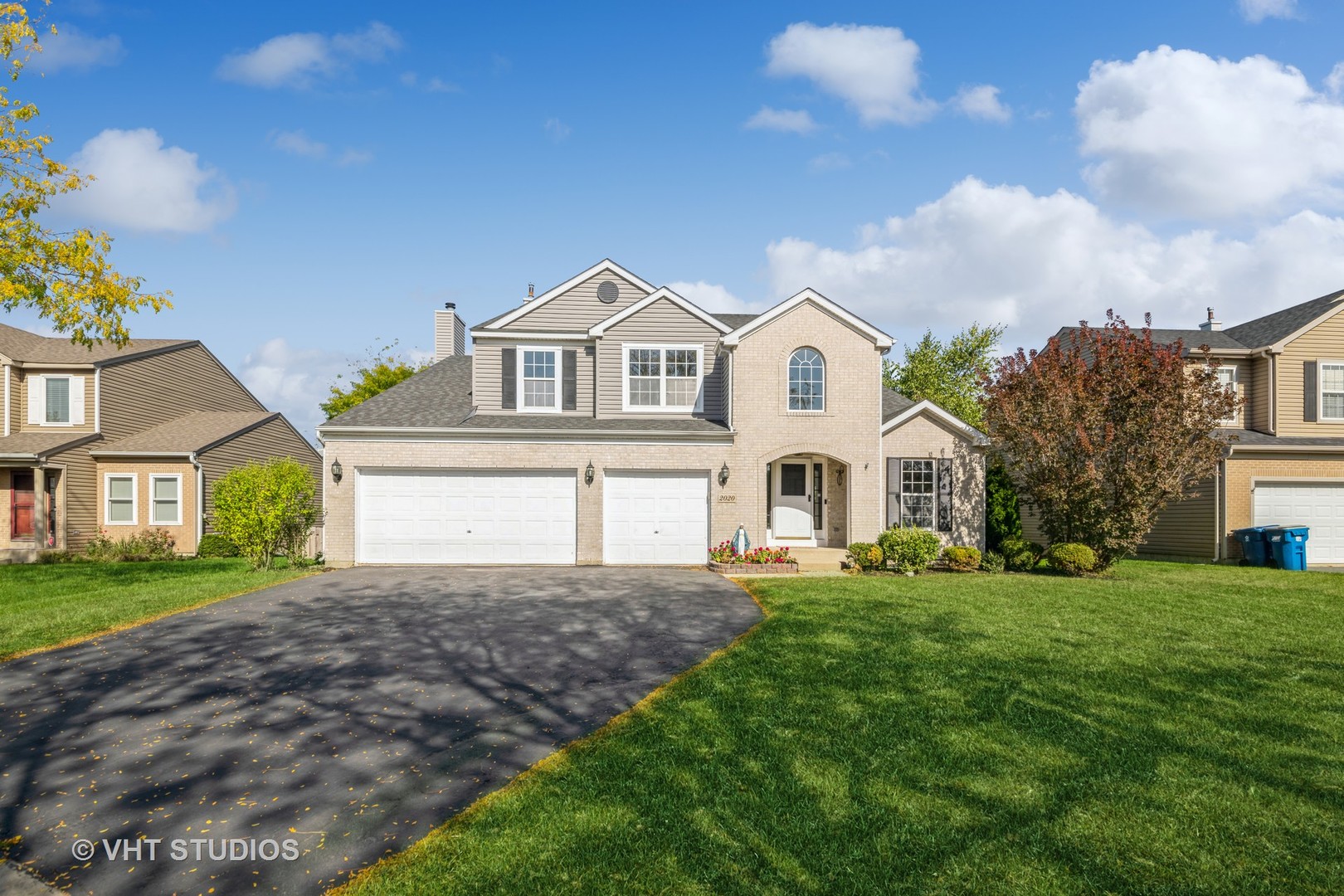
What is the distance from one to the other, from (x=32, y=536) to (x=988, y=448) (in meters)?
27.6

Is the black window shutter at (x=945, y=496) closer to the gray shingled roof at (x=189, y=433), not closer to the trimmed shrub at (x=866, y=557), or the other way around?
the trimmed shrub at (x=866, y=557)

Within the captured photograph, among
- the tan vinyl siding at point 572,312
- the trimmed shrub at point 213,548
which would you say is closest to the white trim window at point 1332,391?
the tan vinyl siding at point 572,312

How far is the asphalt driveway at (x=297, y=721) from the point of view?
→ 4.29 m

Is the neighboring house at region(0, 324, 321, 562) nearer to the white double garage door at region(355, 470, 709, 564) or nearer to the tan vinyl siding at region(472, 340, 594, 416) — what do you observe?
the white double garage door at region(355, 470, 709, 564)

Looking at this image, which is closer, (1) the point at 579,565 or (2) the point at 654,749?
(2) the point at 654,749

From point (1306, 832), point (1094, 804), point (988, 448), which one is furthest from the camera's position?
point (988, 448)

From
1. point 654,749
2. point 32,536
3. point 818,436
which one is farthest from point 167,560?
point 654,749

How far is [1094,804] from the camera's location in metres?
4.61

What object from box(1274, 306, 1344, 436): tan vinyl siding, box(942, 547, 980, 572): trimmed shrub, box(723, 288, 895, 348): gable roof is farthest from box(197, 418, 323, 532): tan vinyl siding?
box(1274, 306, 1344, 436): tan vinyl siding

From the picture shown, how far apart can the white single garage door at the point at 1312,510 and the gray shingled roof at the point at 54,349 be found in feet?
109

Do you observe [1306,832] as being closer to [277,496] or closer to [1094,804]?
[1094,804]

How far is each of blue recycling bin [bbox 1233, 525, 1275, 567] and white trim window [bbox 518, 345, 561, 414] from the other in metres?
19.0

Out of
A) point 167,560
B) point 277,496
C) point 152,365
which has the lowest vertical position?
point 167,560

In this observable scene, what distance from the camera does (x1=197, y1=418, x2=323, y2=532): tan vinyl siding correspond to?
21.5 meters
